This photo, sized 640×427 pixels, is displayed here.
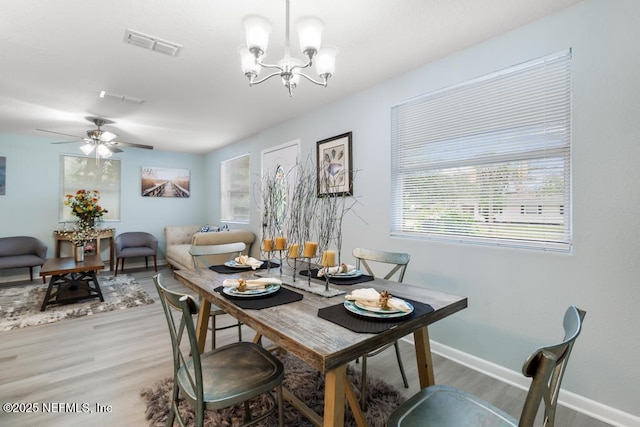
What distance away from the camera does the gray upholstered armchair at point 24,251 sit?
4.43m

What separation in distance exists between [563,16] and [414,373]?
255 cm

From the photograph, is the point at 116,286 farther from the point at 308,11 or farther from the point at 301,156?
the point at 308,11

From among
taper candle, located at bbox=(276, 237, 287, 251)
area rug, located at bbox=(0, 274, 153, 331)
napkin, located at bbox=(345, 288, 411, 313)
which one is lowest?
area rug, located at bbox=(0, 274, 153, 331)

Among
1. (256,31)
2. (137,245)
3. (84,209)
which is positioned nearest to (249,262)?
(256,31)

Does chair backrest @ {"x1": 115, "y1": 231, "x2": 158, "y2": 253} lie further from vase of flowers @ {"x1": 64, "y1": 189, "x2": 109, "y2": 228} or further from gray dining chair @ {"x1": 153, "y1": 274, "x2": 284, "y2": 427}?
gray dining chair @ {"x1": 153, "y1": 274, "x2": 284, "y2": 427}

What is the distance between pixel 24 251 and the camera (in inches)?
189

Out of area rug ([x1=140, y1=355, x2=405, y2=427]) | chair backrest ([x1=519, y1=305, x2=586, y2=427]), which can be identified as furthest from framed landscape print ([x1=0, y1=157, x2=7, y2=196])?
chair backrest ([x1=519, y1=305, x2=586, y2=427])

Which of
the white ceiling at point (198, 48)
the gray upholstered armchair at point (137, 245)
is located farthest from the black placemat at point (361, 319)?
the gray upholstered armchair at point (137, 245)

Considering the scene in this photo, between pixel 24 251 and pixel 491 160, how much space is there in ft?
21.8

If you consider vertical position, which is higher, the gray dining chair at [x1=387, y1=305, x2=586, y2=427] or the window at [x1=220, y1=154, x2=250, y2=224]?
the window at [x1=220, y1=154, x2=250, y2=224]

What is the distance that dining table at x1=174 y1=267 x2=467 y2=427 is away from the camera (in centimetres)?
102

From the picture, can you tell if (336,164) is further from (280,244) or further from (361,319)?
(361,319)

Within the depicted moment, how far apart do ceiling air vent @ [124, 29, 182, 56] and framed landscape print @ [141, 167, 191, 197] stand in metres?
4.40

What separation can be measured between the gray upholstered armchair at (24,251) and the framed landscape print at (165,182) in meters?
1.82
